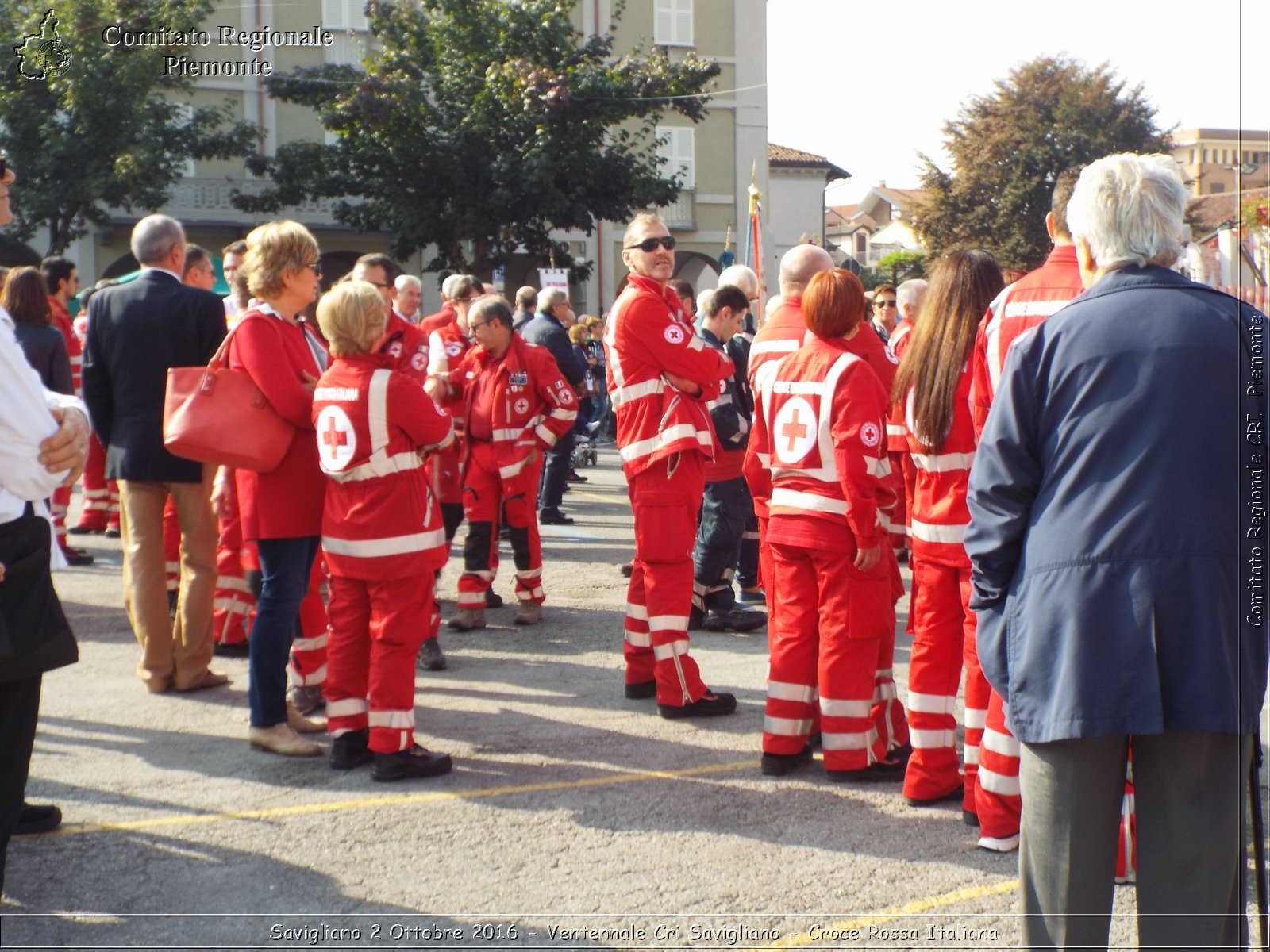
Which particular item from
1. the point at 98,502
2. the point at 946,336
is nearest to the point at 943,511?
the point at 946,336

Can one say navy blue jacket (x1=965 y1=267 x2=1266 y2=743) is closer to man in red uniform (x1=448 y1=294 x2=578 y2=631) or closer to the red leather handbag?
the red leather handbag

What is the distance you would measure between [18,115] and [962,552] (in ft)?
74.5

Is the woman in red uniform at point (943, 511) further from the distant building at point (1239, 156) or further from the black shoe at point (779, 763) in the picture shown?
the distant building at point (1239, 156)

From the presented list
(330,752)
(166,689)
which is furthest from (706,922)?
(166,689)

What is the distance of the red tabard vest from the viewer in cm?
453

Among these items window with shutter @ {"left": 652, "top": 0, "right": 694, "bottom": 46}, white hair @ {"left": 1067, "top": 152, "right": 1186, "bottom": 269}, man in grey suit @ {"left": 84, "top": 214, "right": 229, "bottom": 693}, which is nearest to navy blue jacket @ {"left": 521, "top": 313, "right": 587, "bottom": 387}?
man in grey suit @ {"left": 84, "top": 214, "right": 229, "bottom": 693}

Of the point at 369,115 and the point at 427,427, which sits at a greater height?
the point at 369,115

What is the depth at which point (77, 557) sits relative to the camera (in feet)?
33.4

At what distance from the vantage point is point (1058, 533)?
277cm

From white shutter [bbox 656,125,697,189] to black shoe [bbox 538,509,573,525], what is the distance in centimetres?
2457

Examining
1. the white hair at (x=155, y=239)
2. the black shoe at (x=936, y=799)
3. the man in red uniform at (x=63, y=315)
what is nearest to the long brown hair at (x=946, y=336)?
the black shoe at (x=936, y=799)

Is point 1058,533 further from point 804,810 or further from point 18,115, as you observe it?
point 18,115

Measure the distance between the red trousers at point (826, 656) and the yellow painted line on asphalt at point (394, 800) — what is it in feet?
1.16

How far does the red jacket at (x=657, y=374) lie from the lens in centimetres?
591
